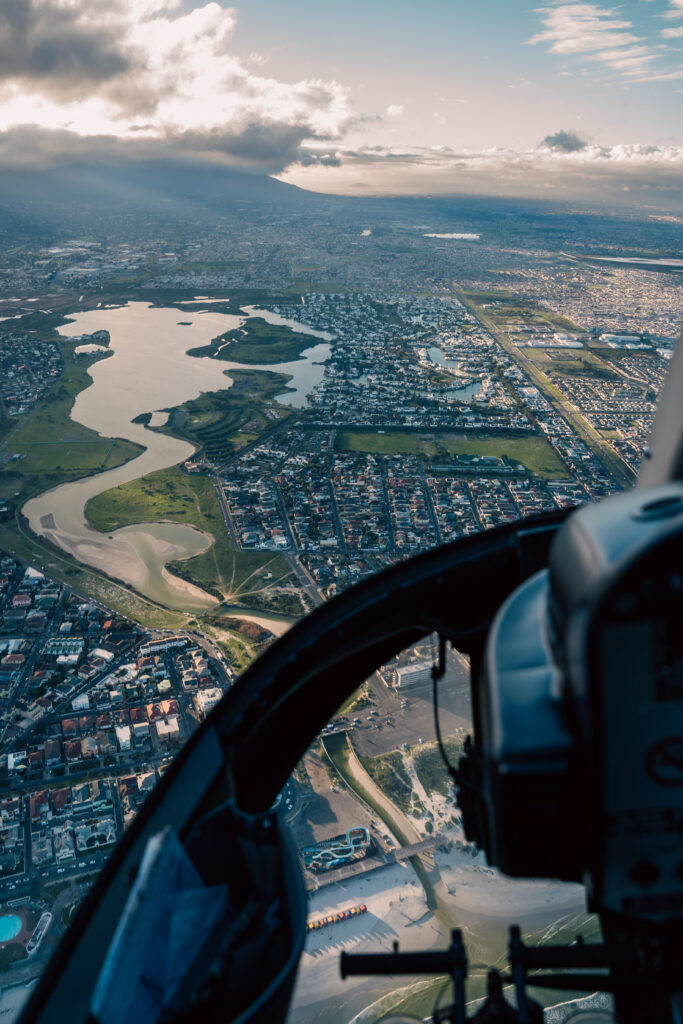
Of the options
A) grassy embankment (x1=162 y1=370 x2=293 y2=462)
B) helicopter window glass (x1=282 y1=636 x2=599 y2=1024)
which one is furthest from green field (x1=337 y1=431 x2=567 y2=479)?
helicopter window glass (x1=282 y1=636 x2=599 y2=1024)

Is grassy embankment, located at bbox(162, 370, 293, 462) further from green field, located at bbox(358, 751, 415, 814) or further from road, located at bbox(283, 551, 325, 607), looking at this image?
green field, located at bbox(358, 751, 415, 814)

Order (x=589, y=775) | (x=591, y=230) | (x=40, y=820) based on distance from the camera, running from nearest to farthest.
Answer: (x=589, y=775) → (x=40, y=820) → (x=591, y=230)

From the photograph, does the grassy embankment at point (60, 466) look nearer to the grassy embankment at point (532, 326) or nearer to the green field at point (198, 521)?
the green field at point (198, 521)

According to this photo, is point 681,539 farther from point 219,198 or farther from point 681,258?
point 219,198

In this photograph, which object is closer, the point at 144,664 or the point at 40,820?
the point at 40,820

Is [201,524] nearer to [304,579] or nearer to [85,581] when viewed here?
[85,581]

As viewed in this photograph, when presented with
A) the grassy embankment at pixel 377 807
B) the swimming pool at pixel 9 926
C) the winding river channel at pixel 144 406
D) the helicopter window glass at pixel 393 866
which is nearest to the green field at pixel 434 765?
the helicopter window glass at pixel 393 866

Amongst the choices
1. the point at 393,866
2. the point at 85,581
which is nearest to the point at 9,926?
the point at 393,866

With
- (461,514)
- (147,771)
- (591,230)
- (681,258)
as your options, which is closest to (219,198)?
(591,230)
